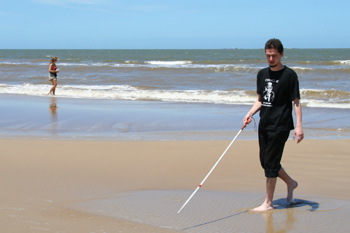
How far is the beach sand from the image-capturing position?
3.68 meters

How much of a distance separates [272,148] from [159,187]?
1.41 meters

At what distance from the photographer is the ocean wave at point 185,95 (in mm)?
14542

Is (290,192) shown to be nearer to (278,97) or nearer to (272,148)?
(272,148)

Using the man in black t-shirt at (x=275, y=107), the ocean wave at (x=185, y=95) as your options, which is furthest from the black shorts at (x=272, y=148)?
the ocean wave at (x=185, y=95)

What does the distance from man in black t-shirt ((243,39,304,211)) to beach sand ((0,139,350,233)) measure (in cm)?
45

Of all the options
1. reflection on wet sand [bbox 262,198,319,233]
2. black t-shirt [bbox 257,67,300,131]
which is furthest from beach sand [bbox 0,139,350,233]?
black t-shirt [bbox 257,67,300,131]

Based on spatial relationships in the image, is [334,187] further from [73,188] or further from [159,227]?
[73,188]

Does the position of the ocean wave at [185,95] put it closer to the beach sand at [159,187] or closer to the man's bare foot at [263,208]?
the beach sand at [159,187]

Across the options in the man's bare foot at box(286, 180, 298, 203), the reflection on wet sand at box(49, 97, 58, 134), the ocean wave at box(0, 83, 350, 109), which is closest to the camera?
the man's bare foot at box(286, 180, 298, 203)

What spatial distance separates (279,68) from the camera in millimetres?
3883

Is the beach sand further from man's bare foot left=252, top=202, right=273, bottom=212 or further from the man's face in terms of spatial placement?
the man's face

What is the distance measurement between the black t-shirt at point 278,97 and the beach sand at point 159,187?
2.68 feet

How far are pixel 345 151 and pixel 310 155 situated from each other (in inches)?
23.7

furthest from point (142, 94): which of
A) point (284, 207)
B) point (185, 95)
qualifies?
point (284, 207)
